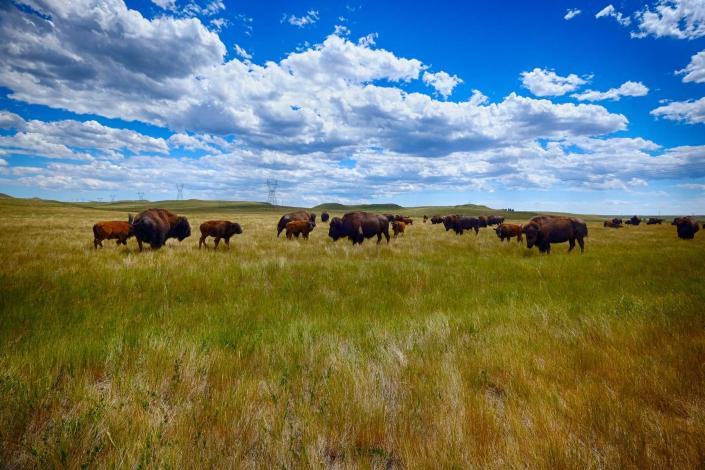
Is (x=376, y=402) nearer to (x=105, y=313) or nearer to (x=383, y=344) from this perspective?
(x=383, y=344)

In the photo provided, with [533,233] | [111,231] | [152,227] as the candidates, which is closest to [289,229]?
[152,227]

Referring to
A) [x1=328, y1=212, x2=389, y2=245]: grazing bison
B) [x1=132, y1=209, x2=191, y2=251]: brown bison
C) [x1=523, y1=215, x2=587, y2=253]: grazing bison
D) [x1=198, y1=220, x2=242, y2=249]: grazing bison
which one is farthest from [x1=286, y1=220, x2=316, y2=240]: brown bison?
[x1=523, y1=215, x2=587, y2=253]: grazing bison

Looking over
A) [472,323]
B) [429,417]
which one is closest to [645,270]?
[472,323]

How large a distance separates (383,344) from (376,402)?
62.7 inches

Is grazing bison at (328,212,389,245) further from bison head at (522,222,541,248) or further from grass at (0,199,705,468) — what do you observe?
grass at (0,199,705,468)

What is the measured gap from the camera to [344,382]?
3137mm

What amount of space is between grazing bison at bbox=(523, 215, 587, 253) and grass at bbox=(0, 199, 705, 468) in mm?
11314

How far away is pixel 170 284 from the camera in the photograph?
7691 millimetres

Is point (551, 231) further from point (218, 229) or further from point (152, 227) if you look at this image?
point (152, 227)

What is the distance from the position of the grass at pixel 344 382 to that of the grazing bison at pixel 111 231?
1035 cm

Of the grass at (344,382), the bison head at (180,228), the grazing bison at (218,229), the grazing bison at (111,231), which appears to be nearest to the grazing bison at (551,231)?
the grass at (344,382)

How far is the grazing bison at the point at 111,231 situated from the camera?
1581 centimetres

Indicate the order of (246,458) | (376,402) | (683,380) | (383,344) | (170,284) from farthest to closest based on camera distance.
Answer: (170,284) < (383,344) < (683,380) < (376,402) < (246,458)

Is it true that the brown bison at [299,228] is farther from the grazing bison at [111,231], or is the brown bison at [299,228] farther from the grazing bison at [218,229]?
the grazing bison at [111,231]
